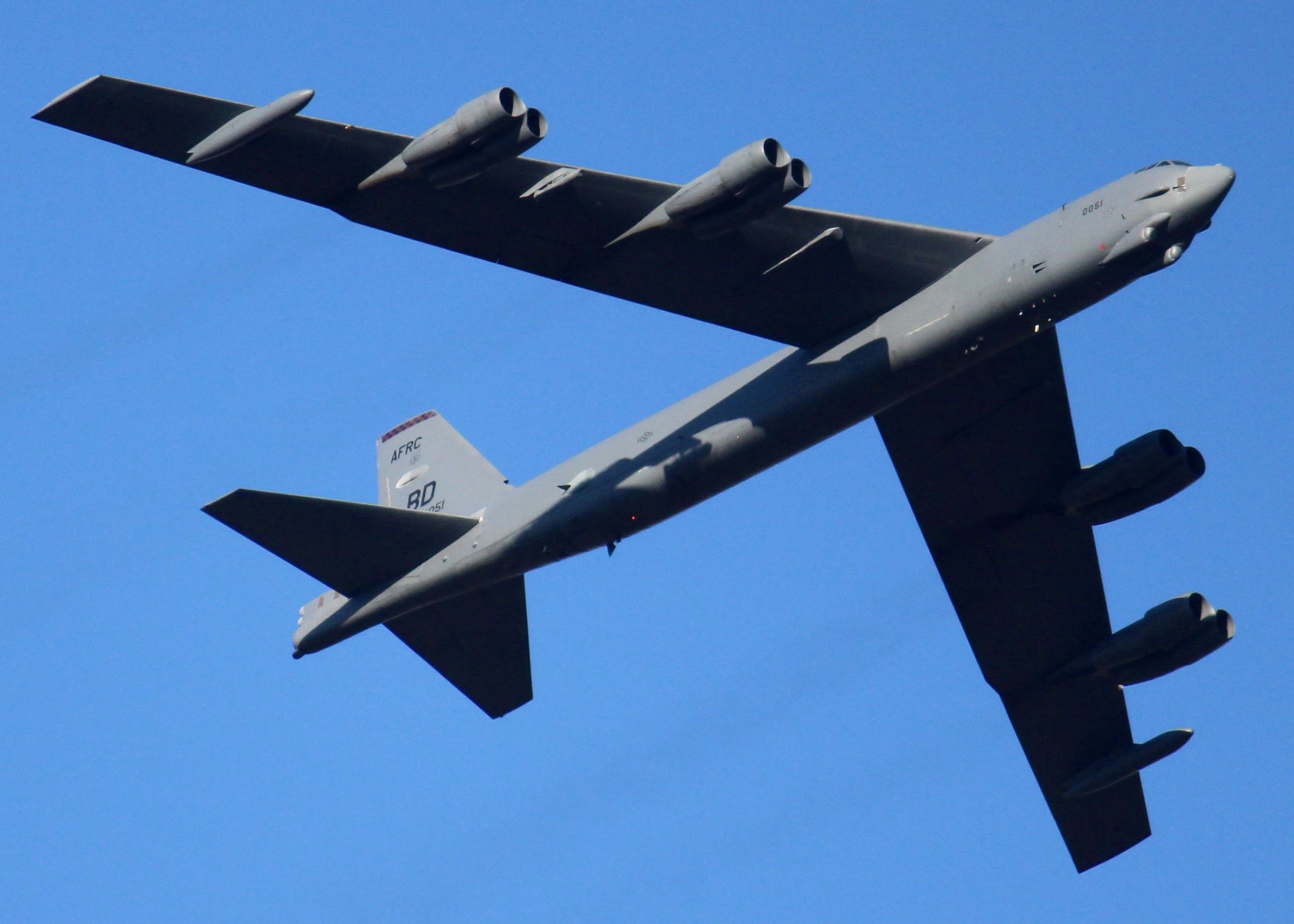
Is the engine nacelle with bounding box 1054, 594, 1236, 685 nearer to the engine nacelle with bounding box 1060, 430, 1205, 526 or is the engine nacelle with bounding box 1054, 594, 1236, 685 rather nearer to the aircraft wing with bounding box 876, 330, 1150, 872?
the aircraft wing with bounding box 876, 330, 1150, 872

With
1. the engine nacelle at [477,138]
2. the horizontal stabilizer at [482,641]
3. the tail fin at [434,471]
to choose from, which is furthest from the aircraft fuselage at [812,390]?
the engine nacelle at [477,138]

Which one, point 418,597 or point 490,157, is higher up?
point 490,157

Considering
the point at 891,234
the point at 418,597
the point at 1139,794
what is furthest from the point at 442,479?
the point at 1139,794

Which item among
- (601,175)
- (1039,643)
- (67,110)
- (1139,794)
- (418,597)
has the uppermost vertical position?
(67,110)

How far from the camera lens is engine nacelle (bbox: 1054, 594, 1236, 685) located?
95.7 ft

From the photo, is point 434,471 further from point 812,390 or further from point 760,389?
point 812,390

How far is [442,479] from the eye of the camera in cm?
3094

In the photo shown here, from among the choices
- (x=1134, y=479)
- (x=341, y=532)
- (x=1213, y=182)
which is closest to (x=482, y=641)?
(x=341, y=532)

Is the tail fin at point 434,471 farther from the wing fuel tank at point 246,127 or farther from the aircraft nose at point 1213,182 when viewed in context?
the aircraft nose at point 1213,182

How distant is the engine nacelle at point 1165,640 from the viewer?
95.7 ft

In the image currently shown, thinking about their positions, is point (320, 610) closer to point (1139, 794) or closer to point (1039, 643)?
point (1039, 643)

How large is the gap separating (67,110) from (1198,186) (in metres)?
15.2

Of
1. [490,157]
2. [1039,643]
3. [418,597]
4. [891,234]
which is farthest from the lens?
[1039,643]

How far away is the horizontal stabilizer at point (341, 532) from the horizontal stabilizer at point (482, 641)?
1409 mm
